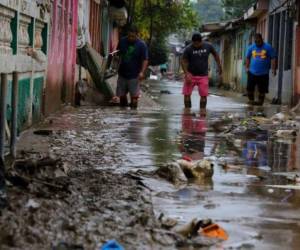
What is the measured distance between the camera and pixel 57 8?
470 inches

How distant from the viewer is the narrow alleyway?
4.20 m

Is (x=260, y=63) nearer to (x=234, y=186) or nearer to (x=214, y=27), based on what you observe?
(x=234, y=186)

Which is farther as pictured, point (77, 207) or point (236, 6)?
point (236, 6)

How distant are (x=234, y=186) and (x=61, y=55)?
7.39 meters

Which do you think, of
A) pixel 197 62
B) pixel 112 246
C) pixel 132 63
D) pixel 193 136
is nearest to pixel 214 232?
pixel 112 246

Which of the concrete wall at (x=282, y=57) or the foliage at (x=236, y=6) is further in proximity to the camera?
the foliage at (x=236, y=6)

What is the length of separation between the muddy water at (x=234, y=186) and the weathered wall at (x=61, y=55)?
6.32 ft

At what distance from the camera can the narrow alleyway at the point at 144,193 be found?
420 centimetres

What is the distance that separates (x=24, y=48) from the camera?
8.82 m

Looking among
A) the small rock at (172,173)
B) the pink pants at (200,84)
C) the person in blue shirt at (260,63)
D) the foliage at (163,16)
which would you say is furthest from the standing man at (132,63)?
the foliage at (163,16)

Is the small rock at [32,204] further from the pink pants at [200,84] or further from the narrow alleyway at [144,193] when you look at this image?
the pink pants at [200,84]

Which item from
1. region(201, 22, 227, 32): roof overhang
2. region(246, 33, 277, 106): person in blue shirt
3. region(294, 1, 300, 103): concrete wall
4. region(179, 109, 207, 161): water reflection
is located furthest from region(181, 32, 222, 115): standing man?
region(201, 22, 227, 32): roof overhang

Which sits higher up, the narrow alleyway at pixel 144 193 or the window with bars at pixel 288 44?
the window with bars at pixel 288 44

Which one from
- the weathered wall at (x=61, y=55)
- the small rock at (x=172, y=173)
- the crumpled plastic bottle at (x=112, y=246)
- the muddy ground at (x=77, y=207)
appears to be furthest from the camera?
the weathered wall at (x=61, y=55)
